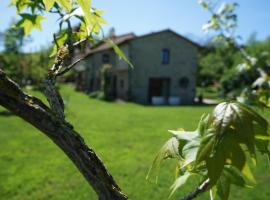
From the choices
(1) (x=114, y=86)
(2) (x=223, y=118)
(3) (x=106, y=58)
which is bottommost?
(1) (x=114, y=86)

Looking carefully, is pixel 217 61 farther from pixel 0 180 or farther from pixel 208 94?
pixel 0 180

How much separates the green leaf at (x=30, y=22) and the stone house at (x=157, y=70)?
1088 inches

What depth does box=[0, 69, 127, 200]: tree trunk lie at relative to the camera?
2.69 feet

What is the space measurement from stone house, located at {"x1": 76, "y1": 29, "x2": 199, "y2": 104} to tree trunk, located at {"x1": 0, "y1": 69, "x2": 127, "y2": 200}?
28467mm

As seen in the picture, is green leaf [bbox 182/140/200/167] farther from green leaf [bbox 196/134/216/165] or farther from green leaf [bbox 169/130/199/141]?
green leaf [bbox 196/134/216/165]

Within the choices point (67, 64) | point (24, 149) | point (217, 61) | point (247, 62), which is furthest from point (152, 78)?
point (67, 64)

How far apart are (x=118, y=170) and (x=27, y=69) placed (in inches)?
861

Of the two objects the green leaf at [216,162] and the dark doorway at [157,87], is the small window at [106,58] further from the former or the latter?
the green leaf at [216,162]

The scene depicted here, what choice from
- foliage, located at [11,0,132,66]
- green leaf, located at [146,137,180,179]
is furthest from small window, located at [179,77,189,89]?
green leaf, located at [146,137,180,179]

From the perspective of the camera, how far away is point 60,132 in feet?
2.91

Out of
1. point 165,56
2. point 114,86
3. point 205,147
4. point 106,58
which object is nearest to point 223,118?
point 205,147

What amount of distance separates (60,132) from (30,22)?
3.30 ft

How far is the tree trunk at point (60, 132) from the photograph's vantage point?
32.3 inches

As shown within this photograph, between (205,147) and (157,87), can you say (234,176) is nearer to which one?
(205,147)
